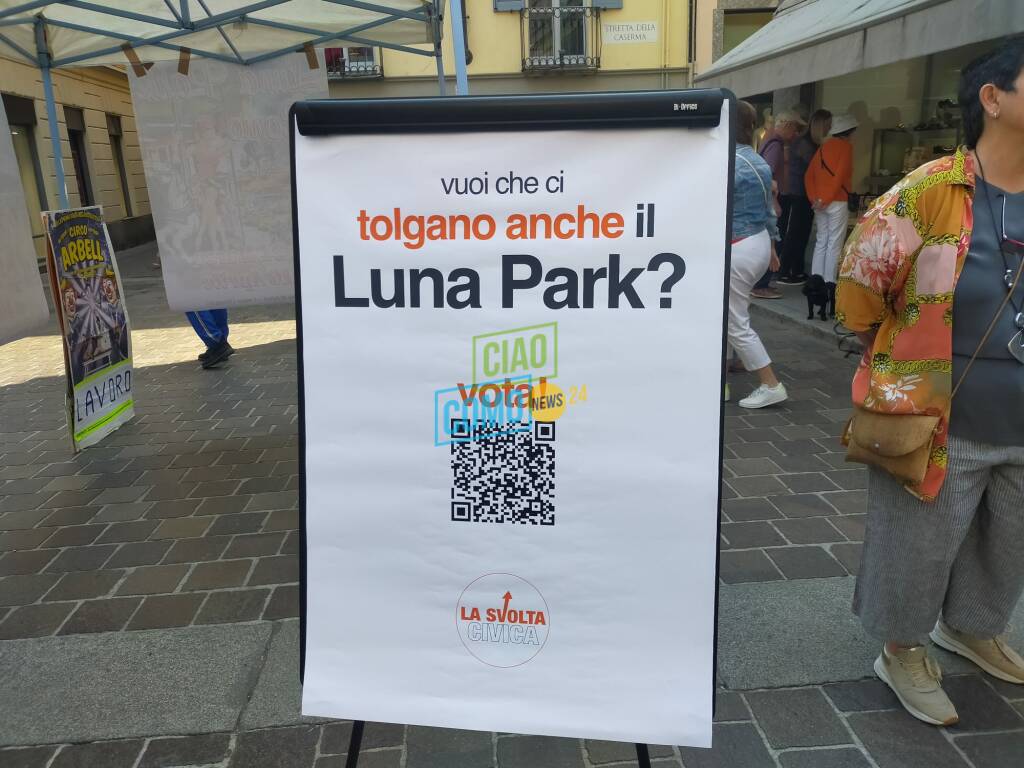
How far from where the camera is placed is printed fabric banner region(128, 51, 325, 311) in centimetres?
490

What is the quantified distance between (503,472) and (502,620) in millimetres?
318

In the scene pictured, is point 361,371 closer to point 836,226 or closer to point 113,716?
point 113,716

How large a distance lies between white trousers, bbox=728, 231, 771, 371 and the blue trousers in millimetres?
4348

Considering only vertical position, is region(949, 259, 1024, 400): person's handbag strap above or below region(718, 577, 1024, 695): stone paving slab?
above

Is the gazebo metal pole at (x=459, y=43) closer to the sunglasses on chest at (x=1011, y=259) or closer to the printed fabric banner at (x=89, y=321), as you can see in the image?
the sunglasses on chest at (x=1011, y=259)

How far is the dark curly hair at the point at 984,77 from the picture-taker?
6.13 ft

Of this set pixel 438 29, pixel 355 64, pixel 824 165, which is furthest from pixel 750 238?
pixel 355 64

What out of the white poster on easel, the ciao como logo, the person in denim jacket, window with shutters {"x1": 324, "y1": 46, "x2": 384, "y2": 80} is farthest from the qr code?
window with shutters {"x1": 324, "y1": 46, "x2": 384, "y2": 80}

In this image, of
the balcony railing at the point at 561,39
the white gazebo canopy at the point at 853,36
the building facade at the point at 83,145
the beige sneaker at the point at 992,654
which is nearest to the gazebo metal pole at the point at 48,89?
the beige sneaker at the point at 992,654

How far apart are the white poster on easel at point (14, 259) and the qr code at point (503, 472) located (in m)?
2.63

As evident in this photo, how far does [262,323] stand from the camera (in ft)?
29.0

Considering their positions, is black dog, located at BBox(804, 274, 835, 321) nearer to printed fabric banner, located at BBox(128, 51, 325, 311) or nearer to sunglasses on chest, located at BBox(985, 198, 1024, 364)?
printed fabric banner, located at BBox(128, 51, 325, 311)

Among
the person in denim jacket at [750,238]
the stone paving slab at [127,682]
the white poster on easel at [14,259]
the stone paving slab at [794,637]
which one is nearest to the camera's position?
the stone paving slab at [127,682]

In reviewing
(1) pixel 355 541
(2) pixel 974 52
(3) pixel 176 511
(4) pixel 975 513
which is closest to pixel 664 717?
(1) pixel 355 541
